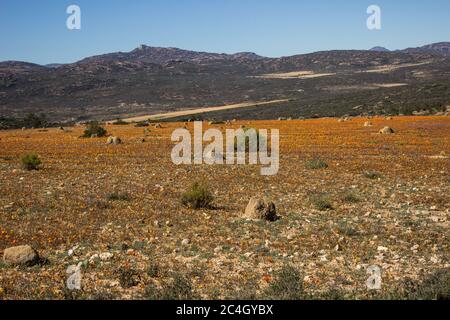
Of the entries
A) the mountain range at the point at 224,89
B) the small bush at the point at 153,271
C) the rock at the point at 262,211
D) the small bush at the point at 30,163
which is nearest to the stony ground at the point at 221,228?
the small bush at the point at 153,271

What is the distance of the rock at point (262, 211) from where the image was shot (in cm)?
1089

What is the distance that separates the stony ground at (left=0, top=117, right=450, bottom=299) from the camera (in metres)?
7.30

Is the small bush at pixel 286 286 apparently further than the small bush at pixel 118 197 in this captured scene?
No

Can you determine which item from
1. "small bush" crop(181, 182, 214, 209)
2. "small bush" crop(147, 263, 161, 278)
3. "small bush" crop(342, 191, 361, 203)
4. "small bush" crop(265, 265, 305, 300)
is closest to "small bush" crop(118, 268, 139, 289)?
"small bush" crop(147, 263, 161, 278)

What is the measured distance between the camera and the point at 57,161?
21.8 meters

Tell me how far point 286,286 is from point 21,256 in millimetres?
4271

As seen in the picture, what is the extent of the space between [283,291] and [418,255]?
10.4ft

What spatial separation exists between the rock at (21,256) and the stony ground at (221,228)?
0.44 feet

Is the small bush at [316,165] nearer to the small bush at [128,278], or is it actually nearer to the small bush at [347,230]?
the small bush at [347,230]

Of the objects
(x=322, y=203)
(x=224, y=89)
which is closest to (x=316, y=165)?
(x=322, y=203)

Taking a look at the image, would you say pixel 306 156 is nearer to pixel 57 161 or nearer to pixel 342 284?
pixel 57 161

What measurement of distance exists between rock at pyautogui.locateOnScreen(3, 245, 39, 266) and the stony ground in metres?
0.14

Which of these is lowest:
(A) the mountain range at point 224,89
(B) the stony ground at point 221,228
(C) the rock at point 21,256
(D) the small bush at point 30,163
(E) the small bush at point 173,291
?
(B) the stony ground at point 221,228

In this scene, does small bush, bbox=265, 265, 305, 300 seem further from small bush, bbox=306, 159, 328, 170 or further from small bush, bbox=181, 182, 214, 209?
small bush, bbox=306, 159, 328, 170
